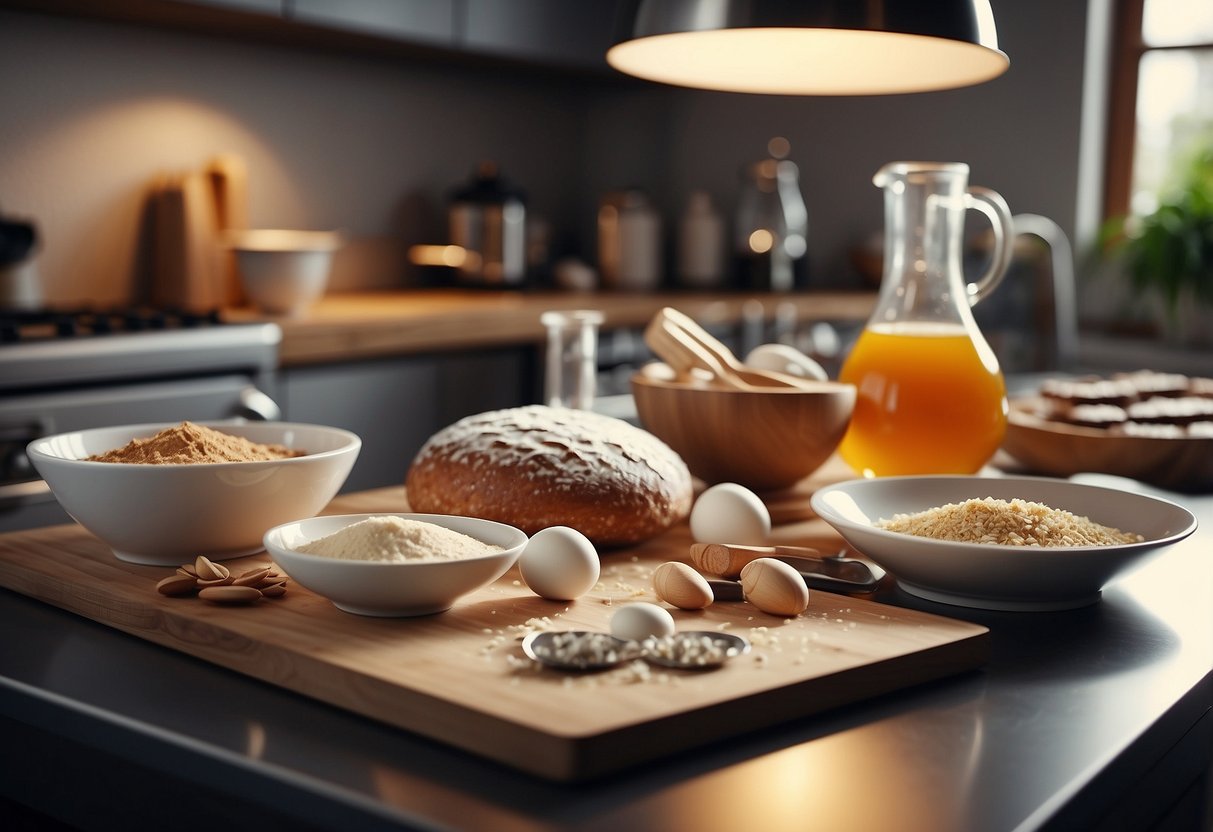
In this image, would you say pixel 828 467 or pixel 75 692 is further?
pixel 828 467

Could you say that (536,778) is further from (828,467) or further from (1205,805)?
(828,467)

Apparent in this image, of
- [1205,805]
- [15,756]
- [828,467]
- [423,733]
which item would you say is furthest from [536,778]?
[828,467]

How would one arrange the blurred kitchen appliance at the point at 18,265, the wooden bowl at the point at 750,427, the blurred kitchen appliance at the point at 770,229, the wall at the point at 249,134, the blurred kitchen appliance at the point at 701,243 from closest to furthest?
the wooden bowl at the point at 750,427, the blurred kitchen appliance at the point at 18,265, the wall at the point at 249,134, the blurred kitchen appliance at the point at 770,229, the blurred kitchen appliance at the point at 701,243

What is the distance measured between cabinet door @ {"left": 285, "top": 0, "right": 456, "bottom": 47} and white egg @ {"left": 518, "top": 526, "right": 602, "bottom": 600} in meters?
2.22

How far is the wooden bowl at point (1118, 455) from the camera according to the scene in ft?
4.40

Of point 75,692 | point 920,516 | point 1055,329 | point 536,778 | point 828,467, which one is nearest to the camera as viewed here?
point 536,778

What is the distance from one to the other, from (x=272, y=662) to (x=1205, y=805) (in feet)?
2.13

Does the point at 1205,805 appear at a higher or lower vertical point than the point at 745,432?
lower

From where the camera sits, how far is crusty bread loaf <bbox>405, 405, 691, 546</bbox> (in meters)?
1.01

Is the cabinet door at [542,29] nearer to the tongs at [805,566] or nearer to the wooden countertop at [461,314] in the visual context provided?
the wooden countertop at [461,314]

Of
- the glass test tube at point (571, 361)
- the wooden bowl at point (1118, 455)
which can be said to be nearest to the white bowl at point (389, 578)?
the glass test tube at point (571, 361)

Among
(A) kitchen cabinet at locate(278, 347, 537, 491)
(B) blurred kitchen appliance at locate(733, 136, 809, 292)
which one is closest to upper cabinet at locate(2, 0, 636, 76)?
(B) blurred kitchen appliance at locate(733, 136, 809, 292)

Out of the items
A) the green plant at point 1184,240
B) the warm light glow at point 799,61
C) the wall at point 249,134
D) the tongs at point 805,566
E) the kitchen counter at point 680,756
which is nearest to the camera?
the kitchen counter at point 680,756

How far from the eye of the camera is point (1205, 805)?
0.87 metres
